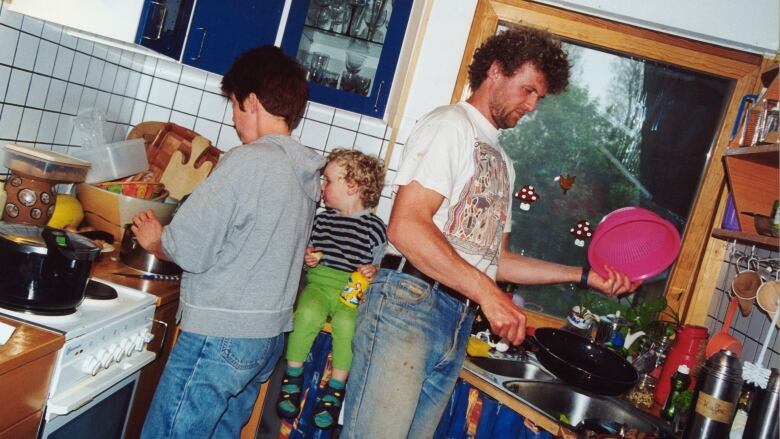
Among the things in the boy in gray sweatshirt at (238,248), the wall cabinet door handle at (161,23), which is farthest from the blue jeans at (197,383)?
the wall cabinet door handle at (161,23)

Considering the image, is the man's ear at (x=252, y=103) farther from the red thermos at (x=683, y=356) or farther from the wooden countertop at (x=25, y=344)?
the red thermos at (x=683, y=356)

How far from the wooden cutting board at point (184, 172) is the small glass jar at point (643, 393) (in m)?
1.84

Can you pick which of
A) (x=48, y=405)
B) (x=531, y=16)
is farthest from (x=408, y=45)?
(x=48, y=405)

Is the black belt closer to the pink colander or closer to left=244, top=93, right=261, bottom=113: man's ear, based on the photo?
left=244, top=93, right=261, bottom=113: man's ear

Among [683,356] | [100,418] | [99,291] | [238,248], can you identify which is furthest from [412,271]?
[683,356]

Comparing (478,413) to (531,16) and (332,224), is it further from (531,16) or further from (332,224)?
(531,16)

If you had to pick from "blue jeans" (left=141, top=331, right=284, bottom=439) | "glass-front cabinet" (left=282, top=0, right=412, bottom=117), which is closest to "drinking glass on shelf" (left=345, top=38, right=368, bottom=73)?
"glass-front cabinet" (left=282, top=0, right=412, bottom=117)

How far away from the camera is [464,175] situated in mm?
→ 1585

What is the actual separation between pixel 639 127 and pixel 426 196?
1590 mm

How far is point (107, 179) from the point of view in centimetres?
229

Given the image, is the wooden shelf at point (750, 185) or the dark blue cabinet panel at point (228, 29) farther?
the dark blue cabinet panel at point (228, 29)

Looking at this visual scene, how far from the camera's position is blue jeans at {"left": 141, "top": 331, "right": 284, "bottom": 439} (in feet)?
5.11

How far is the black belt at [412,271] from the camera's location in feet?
5.10

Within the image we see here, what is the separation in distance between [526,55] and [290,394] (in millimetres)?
1362
